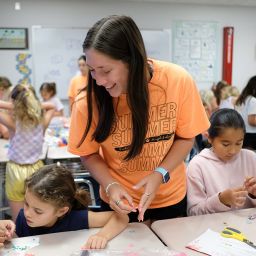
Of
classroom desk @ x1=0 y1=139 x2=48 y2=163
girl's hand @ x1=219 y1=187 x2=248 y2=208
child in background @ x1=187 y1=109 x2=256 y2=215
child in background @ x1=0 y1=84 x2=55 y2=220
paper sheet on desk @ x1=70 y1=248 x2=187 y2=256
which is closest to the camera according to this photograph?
paper sheet on desk @ x1=70 y1=248 x2=187 y2=256

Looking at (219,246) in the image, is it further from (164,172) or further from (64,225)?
(64,225)

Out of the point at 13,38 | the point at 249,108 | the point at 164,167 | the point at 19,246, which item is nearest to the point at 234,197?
the point at 164,167

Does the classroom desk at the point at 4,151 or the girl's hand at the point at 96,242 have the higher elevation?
the girl's hand at the point at 96,242

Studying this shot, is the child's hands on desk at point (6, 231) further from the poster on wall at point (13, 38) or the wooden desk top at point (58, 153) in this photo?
the poster on wall at point (13, 38)

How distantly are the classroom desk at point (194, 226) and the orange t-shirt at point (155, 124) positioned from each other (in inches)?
5.6

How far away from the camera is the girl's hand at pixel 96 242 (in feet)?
3.90

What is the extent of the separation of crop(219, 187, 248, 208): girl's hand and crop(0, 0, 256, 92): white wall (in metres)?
5.10

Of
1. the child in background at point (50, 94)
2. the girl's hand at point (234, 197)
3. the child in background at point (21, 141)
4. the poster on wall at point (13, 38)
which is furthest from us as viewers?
the poster on wall at point (13, 38)

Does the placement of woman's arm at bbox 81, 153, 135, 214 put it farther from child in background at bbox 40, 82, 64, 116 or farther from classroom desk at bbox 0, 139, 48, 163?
child in background at bbox 40, 82, 64, 116

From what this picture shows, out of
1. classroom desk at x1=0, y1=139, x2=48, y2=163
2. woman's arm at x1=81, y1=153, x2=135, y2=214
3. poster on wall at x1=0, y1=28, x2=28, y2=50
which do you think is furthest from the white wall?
woman's arm at x1=81, y1=153, x2=135, y2=214

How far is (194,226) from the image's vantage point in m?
1.35

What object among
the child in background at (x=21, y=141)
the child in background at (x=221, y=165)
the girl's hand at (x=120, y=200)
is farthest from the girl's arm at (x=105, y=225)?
the child in background at (x=21, y=141)

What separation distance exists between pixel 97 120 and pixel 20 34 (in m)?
5.07

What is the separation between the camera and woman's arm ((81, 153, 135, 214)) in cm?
120
